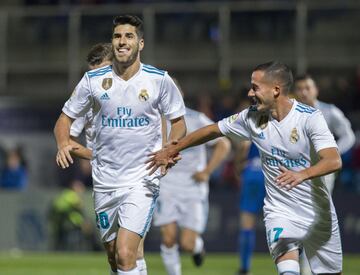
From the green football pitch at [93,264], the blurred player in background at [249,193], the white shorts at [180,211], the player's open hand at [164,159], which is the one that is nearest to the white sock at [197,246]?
the white shorts at [180,211]

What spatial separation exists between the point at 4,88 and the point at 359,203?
8959mm

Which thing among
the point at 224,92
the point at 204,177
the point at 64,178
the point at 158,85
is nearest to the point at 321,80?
the point at 224,92

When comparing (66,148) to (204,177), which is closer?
(66,148)

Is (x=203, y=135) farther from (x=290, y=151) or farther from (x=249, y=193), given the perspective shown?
(x=249, y=193)

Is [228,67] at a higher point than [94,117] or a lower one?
lower

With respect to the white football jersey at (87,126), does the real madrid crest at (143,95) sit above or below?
above

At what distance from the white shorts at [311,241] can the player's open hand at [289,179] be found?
0.84 metres

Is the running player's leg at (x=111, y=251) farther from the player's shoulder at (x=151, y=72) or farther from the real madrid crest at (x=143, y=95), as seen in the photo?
the player's shoulder at (x=151, y=72)

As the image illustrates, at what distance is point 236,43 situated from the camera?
1003 inches

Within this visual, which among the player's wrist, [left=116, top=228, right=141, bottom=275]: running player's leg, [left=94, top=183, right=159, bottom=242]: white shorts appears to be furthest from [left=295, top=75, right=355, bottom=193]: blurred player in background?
the player's wrist

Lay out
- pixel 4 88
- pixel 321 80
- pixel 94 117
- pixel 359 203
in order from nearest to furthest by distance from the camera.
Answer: pixel 94 117, pixel 359 203, pixel 321 80, pixel 4 88

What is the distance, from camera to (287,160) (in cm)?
993

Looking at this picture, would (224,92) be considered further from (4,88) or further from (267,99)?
(267,99)

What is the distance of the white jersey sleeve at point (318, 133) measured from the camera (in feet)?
31.5
